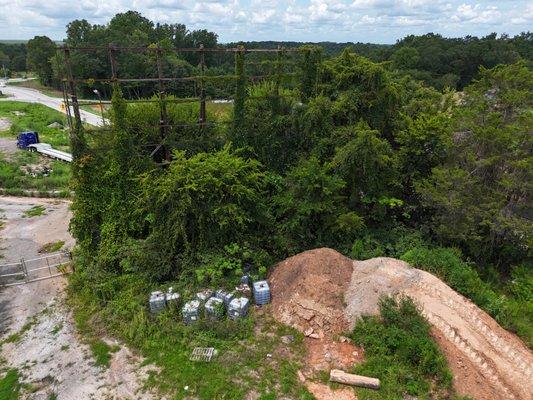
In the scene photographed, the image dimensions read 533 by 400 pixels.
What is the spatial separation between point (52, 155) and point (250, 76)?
2114 centimetres

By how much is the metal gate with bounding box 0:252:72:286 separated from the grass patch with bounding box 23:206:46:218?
589 centimetres

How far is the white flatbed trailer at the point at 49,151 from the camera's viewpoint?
29.0 m

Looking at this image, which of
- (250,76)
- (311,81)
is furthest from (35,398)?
(311,81)

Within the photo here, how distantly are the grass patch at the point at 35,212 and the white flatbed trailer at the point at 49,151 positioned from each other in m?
9.01

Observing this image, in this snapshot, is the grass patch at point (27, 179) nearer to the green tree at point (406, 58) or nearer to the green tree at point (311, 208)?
the green tree at point (311, 208)

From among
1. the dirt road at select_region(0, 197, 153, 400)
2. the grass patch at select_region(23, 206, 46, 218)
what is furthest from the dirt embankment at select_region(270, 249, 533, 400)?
the grass patch at select_region(23, 206, 46, 218)

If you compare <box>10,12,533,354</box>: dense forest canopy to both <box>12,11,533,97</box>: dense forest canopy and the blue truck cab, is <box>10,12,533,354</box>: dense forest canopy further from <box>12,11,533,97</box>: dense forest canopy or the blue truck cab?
<box>12,11,533,97</box>: dense forest canopy

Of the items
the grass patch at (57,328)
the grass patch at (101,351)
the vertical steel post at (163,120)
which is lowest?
the grass patch at (57,328)

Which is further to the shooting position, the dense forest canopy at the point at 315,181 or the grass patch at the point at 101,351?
the dense forest canopy at the point at 315,181

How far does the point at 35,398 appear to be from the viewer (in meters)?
8.69

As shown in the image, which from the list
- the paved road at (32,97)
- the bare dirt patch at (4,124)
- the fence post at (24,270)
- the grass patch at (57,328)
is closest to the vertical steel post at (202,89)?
the fence post at (24,270)

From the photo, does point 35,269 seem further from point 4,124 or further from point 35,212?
point 4,124

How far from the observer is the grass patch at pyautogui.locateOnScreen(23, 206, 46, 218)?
64.6ft

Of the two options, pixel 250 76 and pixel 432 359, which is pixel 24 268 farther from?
pixel 432 359
